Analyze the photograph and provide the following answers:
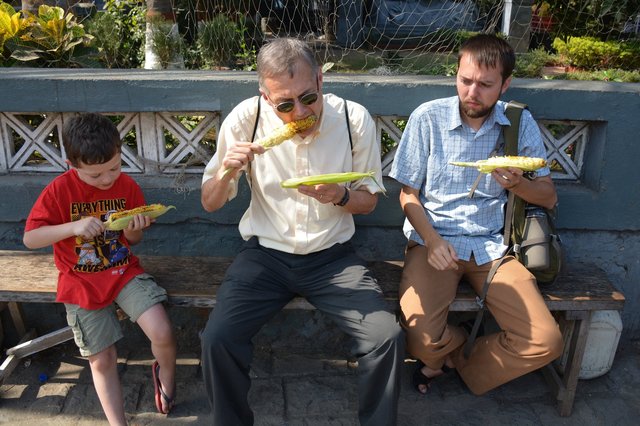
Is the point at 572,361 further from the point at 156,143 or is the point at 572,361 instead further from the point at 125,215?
the point at 156,143

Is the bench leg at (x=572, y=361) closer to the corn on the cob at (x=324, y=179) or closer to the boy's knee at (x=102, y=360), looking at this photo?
the corn on the cob at (x=324, y=179)

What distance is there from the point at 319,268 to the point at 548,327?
116 centimetres

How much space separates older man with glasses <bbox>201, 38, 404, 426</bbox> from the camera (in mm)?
2627

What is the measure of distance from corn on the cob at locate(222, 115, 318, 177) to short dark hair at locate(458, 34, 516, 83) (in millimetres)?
910

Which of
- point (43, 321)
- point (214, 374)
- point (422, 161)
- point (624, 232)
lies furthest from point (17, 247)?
point (624, 232)

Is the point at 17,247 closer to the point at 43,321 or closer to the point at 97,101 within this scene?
the point at 43,321

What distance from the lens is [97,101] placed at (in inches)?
130

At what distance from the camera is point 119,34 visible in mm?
5398

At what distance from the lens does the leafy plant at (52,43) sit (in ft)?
13.8

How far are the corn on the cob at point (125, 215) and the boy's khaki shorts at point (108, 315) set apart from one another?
32cm

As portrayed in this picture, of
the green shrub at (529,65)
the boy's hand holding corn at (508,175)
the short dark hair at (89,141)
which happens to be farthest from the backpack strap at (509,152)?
the green shrub at (529,65)

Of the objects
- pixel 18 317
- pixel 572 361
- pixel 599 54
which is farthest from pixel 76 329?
pixel 599 54

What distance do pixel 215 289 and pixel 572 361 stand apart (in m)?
1.95

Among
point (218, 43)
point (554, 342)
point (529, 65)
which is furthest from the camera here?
point (529, 65)
